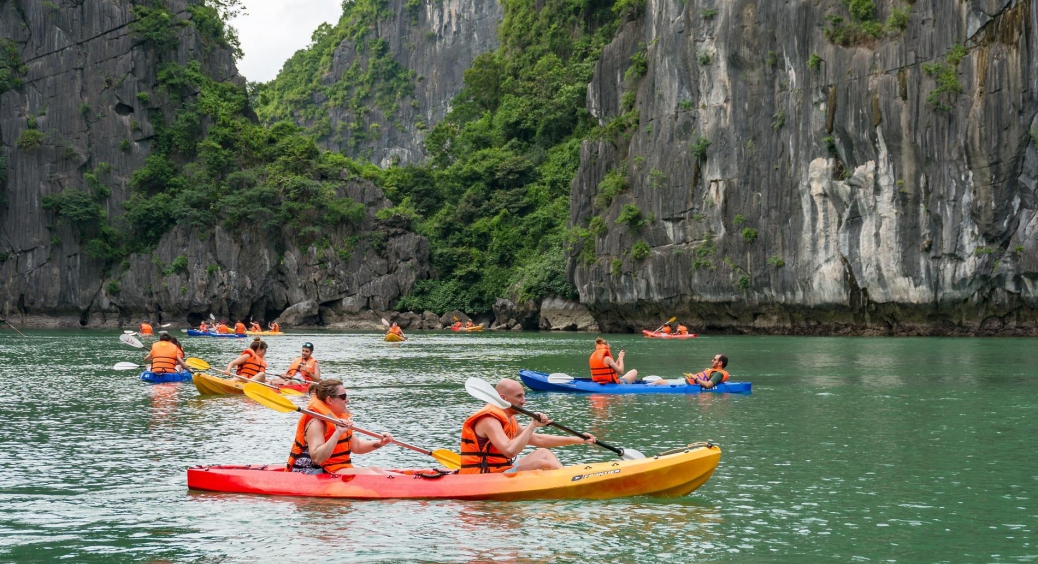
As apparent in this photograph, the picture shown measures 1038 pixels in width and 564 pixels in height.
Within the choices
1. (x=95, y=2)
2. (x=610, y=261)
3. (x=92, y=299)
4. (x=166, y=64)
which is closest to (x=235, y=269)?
(x=92, y=299)

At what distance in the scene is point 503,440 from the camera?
10.7m

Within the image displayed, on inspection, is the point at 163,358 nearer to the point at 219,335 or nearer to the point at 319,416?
the point at 319,416

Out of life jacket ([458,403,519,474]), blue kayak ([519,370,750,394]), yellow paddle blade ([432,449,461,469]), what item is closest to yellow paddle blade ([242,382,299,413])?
yellow paddle blade ([432,449,461,469])

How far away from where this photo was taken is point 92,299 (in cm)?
7400

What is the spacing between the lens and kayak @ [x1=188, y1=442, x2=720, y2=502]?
10.7m

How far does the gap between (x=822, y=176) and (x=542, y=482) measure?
139ft

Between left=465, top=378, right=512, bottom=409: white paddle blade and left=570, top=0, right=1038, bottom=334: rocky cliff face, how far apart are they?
3912cm

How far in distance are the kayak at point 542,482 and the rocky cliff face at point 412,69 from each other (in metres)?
105

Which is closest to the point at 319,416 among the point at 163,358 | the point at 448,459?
the point at 448,459

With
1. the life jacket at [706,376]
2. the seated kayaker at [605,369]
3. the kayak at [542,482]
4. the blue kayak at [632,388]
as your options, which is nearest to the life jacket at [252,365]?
the blue kayak at [632,388]

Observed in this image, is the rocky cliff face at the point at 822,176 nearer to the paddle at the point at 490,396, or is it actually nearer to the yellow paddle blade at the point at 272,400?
the paddle at the point at 490,396

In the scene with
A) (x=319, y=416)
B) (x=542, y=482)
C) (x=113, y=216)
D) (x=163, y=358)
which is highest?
(x=113, y=216)

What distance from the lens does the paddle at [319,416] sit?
10812 millimetres

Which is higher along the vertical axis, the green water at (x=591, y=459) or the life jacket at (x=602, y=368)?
the life jacket at (x=602, y=368)
